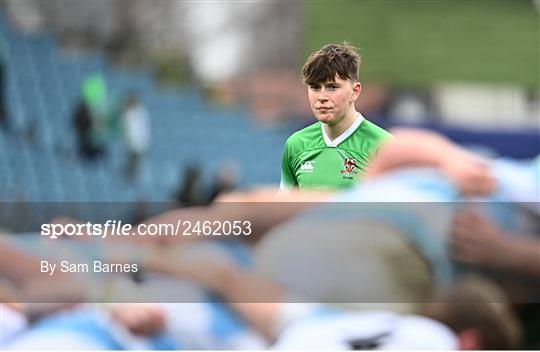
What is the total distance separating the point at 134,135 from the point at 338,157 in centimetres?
384

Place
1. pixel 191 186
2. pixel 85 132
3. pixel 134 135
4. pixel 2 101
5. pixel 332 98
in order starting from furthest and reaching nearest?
pixel 134 135 → pixel 85 132 → pixel 191 186 → pixel 2 101 → pixel 332 98

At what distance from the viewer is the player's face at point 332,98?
155cm

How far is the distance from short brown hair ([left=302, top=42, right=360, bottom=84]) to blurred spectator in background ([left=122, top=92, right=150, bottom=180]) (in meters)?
3.58

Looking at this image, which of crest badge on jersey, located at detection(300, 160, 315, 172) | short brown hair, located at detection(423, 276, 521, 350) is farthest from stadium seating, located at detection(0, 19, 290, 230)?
short brown hair, located at detection(423, 276, 521, 350)

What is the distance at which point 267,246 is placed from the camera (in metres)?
1.54

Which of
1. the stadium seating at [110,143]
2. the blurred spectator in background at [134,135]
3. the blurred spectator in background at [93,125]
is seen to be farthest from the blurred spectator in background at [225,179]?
the blurred spectator in background at [93,125]

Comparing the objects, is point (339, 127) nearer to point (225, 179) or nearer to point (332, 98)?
point (332, 98)

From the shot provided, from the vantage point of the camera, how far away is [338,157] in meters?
1.56

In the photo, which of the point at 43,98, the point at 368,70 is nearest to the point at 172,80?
the point at 43,98

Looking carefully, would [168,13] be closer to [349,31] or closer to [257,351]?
[349,31]

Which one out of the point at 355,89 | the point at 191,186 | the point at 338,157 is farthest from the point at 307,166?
the point at 191,186

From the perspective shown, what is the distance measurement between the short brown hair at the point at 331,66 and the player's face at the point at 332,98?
0.01 metres

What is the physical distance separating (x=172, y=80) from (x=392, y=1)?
2.46 meters

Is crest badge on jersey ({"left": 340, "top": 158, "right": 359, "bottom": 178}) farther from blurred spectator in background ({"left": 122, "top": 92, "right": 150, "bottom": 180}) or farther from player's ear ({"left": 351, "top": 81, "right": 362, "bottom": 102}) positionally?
blurred spectator in background ({"left": 122, "top": 92, "right": 150, "bottom": 180})
